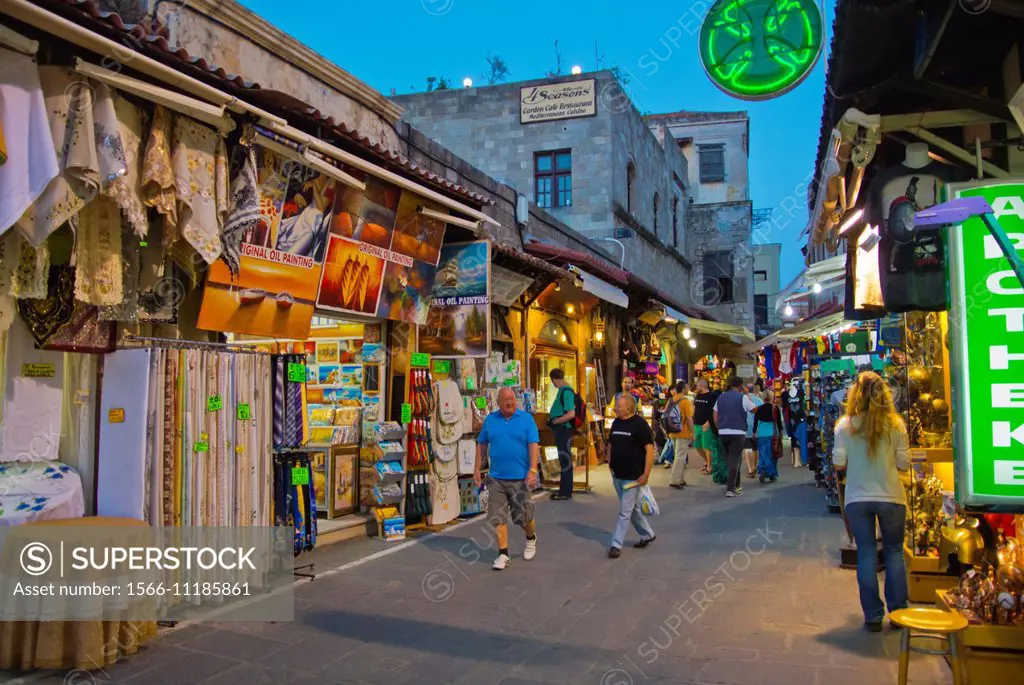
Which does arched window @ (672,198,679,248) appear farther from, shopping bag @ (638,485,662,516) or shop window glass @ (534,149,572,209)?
shopping bag @ (638,485,662,516)

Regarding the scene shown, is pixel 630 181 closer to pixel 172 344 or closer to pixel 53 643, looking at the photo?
pixel 172 344

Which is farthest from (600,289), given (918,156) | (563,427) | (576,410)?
(918,156)

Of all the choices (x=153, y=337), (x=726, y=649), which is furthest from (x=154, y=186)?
(x=726, y=649)

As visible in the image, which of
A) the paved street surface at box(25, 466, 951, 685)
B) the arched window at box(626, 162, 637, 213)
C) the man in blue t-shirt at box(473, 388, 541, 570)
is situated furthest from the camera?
the arched window at box(626, 162, 637, 213)

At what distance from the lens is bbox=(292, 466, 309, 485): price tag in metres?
6.72

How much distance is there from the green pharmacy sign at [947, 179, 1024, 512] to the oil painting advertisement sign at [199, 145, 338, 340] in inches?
201

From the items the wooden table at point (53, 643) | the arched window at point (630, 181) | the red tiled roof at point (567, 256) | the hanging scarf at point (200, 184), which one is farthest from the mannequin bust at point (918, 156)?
the arched window at point (630, 181)

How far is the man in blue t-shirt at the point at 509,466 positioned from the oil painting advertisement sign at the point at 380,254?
6.72 ft

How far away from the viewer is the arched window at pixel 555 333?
50.0 feet

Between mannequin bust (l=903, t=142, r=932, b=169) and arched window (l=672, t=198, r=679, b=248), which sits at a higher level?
arched window (l=672, t=198, r=679, b=248)

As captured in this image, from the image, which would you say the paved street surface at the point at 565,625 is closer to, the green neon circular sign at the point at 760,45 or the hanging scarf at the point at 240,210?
the hanging scarf at the point at 240,210

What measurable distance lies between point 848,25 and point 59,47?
495 cm

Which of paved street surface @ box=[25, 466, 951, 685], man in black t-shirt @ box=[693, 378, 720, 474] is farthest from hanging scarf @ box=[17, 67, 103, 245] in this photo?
man in black t-shirt @ box=[693, 378, 720, 474]

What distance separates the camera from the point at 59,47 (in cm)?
457
